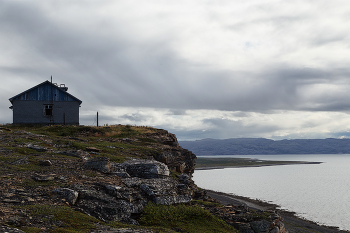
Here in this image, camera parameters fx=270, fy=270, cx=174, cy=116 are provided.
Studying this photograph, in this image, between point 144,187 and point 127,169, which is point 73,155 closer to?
point 127,169

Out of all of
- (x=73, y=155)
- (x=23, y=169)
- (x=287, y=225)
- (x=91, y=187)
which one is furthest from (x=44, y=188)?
(x=287, y=225)

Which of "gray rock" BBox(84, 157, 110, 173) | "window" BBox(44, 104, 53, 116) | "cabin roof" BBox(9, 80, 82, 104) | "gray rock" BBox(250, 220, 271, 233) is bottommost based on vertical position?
"gray rock" BBox(250, 220, 271, 233)

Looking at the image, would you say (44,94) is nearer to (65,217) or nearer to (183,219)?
(183,219)

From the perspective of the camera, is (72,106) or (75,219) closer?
(75,219)

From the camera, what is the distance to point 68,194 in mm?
17125

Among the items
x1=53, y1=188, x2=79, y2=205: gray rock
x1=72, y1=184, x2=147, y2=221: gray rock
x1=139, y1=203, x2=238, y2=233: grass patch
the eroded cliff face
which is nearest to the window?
the eroded cliff face

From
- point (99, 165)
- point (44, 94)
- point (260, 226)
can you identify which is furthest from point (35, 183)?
point (44, 94)

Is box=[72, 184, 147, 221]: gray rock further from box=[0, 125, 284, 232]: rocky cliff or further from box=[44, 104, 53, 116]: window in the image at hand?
box=[44, 104, 53, 116]: window

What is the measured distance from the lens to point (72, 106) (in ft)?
204

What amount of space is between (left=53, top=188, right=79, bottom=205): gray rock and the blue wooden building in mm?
47547

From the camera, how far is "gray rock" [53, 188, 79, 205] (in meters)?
16.9

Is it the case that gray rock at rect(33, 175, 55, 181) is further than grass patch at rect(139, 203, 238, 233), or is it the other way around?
gray rock at rect(33, 175, 55, 181)

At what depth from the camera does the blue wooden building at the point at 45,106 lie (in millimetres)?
59250

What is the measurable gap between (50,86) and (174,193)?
1973 inches
